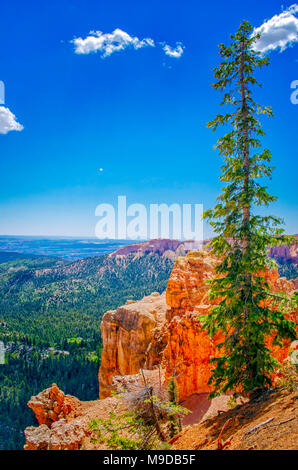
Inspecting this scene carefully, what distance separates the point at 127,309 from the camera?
32344 mm

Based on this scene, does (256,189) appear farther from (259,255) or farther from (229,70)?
(229,70)

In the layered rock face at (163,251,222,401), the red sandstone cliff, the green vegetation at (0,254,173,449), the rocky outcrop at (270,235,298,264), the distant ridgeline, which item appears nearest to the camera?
the red sandstone cliff

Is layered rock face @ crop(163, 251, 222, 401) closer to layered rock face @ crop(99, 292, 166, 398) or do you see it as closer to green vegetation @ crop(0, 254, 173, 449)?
layered rock face @ crop(99, 292, 166, 398)

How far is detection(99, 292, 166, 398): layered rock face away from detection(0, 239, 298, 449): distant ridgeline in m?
26.7

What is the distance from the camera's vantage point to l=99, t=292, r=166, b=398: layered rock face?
26656mm

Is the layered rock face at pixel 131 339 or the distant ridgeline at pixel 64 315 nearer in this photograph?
the layered rock face at pixel 131 339

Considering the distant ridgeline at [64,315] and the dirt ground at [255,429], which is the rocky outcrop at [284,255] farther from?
the dirt ground at [255,429]

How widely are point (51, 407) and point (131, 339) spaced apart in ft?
48.6

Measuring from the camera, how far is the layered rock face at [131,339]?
87.5 ft

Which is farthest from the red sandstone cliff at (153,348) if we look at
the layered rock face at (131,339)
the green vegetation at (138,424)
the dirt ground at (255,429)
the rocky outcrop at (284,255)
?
the rocky outcrop at (284,255)

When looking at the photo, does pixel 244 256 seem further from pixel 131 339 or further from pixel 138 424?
pixel 131 339

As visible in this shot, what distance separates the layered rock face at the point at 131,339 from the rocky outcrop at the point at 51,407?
9.83m

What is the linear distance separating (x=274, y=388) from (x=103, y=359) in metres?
30.0

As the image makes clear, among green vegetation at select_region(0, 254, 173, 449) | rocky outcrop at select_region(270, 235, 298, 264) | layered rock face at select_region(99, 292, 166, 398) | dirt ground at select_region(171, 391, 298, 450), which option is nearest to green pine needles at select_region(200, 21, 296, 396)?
dirt ground at select_region(171, 391, 298, 450)
